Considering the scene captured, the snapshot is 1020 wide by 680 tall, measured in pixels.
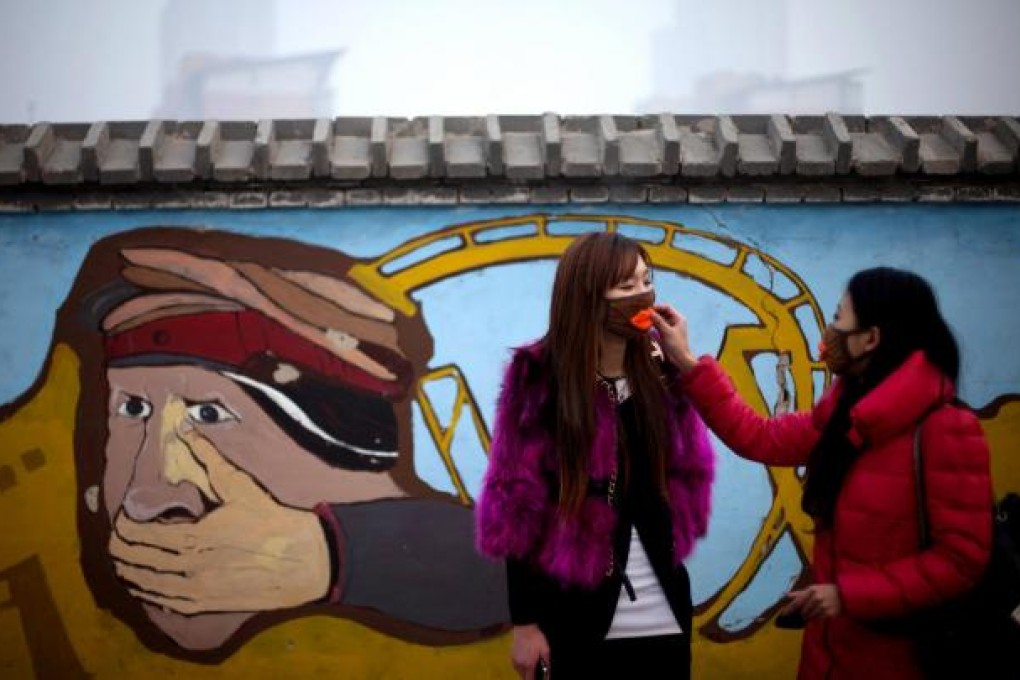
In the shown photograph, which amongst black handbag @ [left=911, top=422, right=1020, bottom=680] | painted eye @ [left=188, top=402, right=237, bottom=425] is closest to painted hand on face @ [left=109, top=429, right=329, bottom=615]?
painted eye @ [left=188, top=402, right=237, bottom=425]

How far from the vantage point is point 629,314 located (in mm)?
2906

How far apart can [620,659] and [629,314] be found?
86 cm

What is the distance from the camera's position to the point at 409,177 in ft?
16.1

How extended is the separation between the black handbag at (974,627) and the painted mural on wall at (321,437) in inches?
89.5

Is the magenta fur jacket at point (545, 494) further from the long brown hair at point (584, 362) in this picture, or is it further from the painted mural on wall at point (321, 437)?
the painted mural on wall at point (321, 437)

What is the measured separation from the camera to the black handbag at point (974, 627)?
8.82 feet

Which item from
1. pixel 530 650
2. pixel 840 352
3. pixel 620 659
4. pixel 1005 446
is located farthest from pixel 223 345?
pixel 1005 446

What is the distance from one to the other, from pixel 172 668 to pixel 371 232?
2.08 meters

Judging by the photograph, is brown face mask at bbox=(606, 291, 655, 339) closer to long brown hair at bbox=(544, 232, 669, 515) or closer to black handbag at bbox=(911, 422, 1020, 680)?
long brown hair at bbox=(544, 232, 669, 515)

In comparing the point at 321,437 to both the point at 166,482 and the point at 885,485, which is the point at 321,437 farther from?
the point at 885,485

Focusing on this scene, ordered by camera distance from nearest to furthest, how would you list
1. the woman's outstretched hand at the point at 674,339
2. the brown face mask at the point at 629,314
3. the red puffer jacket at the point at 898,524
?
the red puffer jacket at the point at 898,524 → the brown face mask at the point at 629,314 → the woman's outstretched hand at the point at 674,339

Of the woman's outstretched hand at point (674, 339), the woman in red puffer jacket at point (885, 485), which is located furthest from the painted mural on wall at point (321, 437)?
the woman in red puffer jacket at point (885, 485)

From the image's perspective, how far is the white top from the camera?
2857 millimetres

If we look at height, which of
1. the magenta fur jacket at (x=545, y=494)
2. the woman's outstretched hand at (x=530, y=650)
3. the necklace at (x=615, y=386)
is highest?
the necklace at (x=615, y=386)
